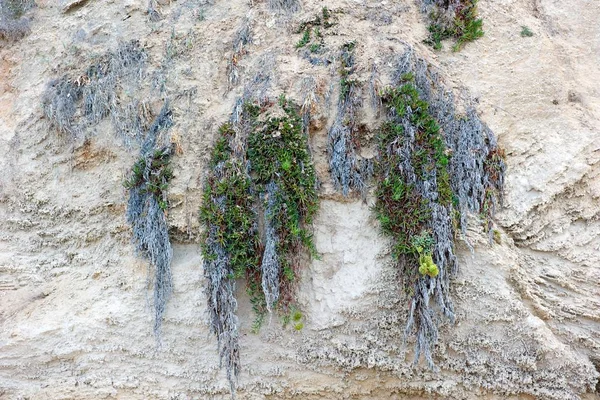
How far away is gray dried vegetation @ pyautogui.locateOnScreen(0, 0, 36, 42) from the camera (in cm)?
645

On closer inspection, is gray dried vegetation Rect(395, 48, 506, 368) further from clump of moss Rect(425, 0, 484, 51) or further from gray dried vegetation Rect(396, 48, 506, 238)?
clump of moss Rect(425, 0, 484, 51)

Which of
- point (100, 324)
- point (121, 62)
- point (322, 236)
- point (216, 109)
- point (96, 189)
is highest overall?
point (121, 62)

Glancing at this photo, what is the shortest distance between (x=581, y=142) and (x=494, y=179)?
997mm

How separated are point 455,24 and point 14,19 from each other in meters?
6.23

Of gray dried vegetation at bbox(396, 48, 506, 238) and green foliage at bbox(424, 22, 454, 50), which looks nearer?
gray dried vegetation at bbox(396, 48, 506, 238)

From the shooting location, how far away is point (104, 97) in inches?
210

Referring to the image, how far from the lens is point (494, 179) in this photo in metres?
4.43

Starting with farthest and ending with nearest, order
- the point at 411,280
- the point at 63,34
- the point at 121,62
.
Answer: the point at 63,34 < the point at 121,62 < the point at 411,280

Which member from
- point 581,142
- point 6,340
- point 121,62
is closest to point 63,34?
point 121,62

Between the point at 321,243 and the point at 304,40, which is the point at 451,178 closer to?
the point at 321,243

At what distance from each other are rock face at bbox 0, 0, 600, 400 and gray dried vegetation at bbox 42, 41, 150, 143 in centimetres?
4

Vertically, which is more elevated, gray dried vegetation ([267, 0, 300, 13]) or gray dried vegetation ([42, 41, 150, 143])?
gray dried vegetation ([267, 0, 300, 13])

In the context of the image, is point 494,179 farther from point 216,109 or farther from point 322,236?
point 216,109

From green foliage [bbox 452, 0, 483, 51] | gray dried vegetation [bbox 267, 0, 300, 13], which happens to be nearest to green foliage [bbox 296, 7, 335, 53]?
gray dried vegetation [bbox 267, 0, 300, 13]
